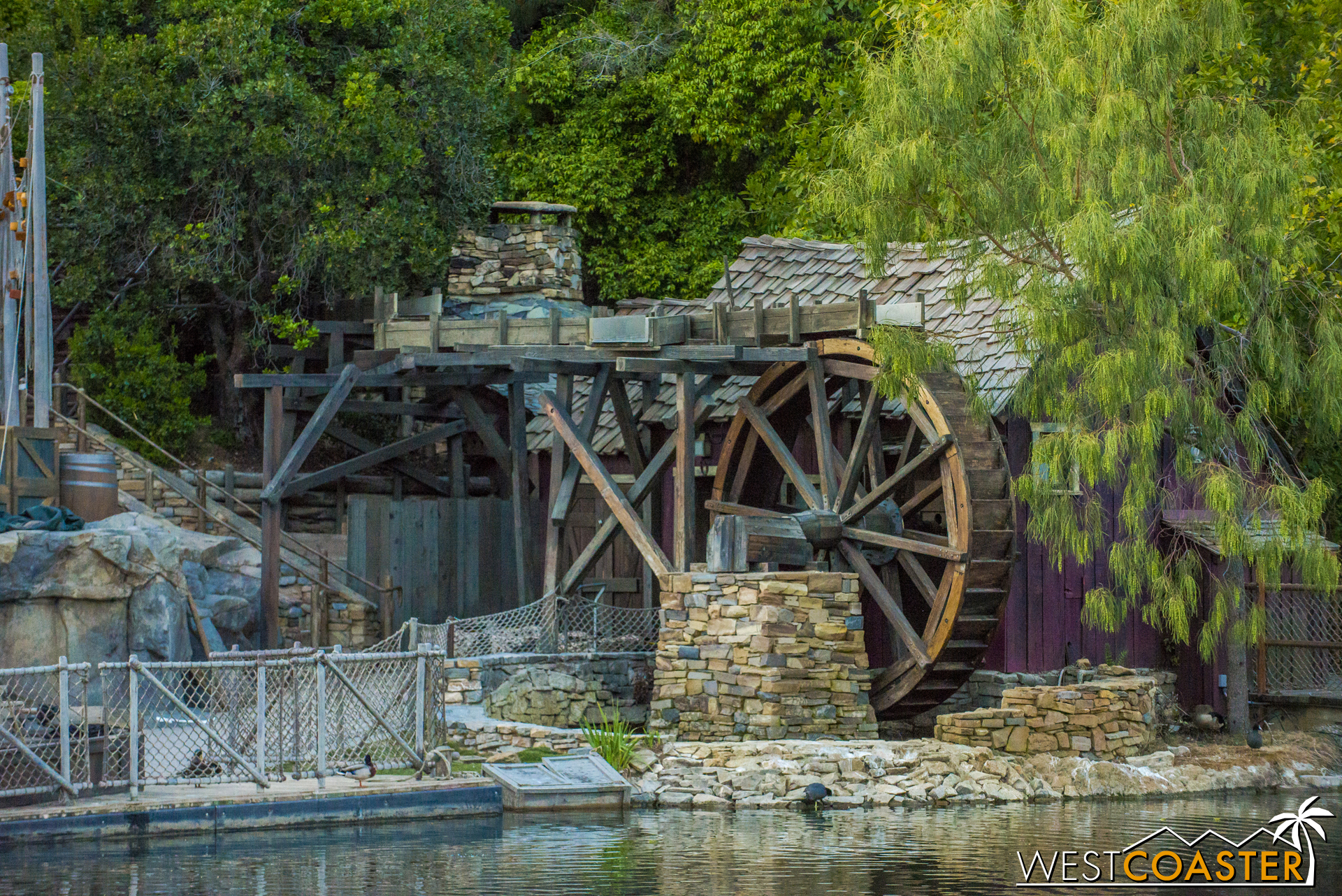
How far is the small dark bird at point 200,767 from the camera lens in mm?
12289

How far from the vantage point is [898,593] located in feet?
58.0

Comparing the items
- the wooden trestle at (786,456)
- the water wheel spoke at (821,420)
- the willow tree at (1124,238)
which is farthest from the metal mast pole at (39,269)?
the willow tree at (1124,238)

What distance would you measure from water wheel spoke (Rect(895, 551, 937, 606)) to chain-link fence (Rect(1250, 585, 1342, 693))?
10.9 feet

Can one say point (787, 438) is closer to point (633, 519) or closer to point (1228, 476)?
point (633, 519)

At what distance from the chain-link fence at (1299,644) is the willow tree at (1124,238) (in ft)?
8.12

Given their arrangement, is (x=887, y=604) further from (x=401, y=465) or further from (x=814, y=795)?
(x=401, y=465)

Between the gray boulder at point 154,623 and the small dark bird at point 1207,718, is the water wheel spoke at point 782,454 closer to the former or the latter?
the small dark bird at point 1207,718

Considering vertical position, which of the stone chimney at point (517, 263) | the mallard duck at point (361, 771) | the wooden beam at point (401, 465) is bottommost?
the mallard duck at point (361, 771)

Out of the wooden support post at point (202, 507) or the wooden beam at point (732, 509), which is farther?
the wooden support post at point (202, 507)

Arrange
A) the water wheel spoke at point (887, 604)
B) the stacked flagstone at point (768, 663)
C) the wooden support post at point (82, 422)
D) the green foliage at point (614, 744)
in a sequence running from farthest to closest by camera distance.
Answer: the wooden support post at point (82, 422), the water wheel spoke at point (887, 604), the stacked flagstone at point (768, 663), the green foliage at point (614, 744)

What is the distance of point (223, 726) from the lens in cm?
1366

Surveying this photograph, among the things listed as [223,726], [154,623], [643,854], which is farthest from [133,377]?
[643,854]

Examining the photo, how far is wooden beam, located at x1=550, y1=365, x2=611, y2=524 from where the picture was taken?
704 inches

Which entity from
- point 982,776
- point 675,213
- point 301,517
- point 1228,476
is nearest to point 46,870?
point 982,776
